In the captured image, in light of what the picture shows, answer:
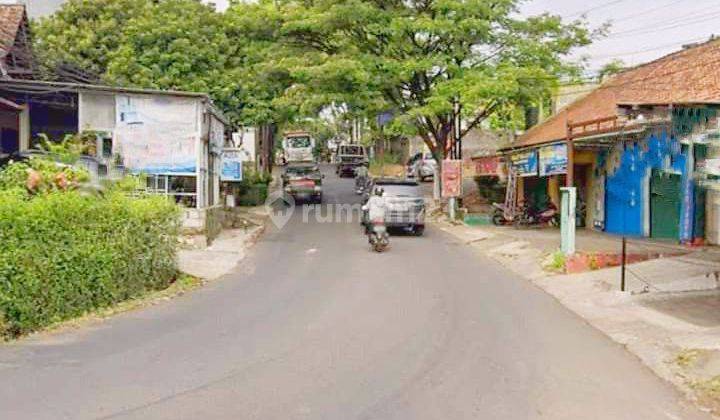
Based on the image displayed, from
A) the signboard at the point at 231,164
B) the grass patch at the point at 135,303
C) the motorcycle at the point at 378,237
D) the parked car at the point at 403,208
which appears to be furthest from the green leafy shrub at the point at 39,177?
the signboard at the point at 231,164

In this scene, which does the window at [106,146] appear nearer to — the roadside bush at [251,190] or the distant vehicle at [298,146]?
the roadside bush at [251,190]

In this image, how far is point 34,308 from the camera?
10055 millimetres

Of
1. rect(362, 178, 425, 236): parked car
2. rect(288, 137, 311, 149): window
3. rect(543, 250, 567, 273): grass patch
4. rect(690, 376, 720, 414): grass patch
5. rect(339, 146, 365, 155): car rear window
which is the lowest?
rect(690, 376, 720, 414): grass patch

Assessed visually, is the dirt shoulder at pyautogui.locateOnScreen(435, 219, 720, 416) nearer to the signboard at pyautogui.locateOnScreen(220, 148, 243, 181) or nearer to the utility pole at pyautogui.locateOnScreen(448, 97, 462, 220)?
the utility pole at pyautogui.locateOnScreen(448, 97, 462, 220)

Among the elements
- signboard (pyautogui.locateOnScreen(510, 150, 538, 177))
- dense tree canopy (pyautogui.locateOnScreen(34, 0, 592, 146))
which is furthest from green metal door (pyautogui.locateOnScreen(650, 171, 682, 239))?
dense tree canopy (pyautogui.locateOnScreen(34, 0, 592, 146))

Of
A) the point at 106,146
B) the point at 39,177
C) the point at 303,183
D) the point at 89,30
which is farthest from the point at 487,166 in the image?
the point at 39,177

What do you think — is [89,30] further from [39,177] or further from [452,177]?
[39,177]

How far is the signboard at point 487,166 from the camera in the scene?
29302 mm

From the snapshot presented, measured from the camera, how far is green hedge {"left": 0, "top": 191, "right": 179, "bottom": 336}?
9820mm

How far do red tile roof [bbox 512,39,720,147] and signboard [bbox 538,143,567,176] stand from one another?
78 cm

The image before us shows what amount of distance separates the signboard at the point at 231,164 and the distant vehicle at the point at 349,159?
29.7 meters

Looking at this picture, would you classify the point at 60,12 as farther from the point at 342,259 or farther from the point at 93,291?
the point at 93,291

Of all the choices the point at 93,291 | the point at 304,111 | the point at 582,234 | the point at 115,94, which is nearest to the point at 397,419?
the point at 93,291

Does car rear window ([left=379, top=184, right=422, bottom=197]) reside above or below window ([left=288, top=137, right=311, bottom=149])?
below
